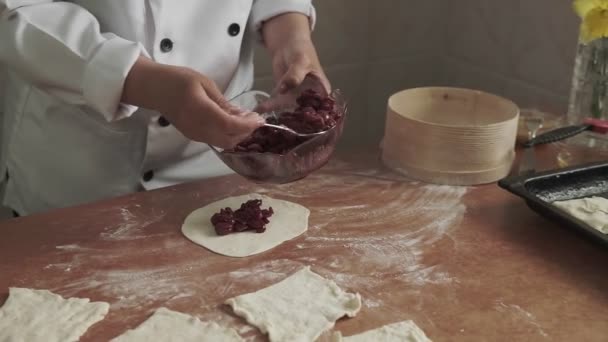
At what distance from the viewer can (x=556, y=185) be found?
1131mm

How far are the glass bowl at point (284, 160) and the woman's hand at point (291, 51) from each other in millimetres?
112

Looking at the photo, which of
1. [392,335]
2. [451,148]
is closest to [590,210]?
[451,148]

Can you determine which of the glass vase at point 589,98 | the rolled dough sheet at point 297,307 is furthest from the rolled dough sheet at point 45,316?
the glass vase at point 589,98

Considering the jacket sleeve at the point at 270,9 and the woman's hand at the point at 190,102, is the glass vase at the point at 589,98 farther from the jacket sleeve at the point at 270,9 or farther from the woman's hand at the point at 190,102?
the woman's hand at the point at 190,102

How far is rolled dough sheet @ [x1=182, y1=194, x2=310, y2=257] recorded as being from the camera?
3.20 feet

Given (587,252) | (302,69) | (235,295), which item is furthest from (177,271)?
(587,252)

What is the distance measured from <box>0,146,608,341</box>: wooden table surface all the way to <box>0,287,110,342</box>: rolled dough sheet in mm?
18

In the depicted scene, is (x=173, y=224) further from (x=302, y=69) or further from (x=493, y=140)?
(x=493, y=140)

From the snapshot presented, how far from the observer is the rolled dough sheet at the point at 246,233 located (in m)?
0.97

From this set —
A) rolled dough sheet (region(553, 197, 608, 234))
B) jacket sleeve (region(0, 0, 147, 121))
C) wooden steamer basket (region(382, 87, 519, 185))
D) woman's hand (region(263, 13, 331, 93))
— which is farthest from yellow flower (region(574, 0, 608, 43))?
jacket sleeve (region(0, 0, 147, 121))

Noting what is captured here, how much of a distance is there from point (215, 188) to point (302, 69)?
244 mm

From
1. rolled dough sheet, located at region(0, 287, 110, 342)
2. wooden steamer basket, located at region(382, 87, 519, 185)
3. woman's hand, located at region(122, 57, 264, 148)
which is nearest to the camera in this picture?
rolled dough sheet, located at region(0, 287, 110, 342)

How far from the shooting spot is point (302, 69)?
3.69 feet

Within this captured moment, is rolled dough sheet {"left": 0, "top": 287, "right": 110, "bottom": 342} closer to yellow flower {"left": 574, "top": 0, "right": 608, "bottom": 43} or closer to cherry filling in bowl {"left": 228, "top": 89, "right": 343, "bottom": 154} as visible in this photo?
cherry filling in bowl {"left": 228, "top": 89, "right": 343, "bottom": 154}
